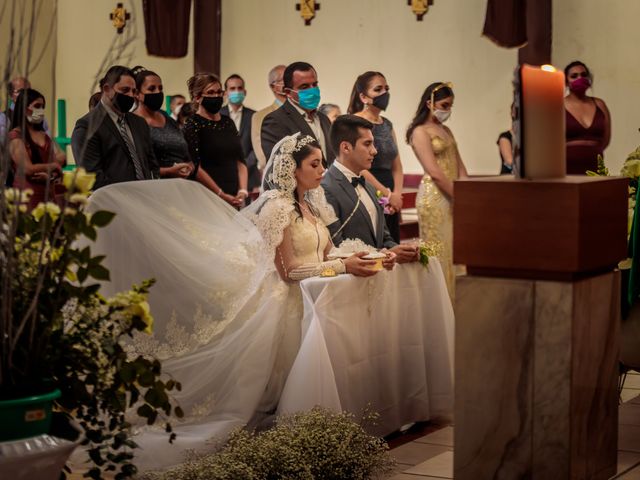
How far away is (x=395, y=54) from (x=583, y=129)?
3.56 meters

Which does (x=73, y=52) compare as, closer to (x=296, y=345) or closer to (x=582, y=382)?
(x=296, y=345)

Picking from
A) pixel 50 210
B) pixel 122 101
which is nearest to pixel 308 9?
pixel 122 101

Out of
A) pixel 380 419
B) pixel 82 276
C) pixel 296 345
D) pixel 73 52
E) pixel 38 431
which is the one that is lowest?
pixel 380 419

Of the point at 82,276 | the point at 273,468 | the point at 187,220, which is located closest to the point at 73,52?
the point at 187,220

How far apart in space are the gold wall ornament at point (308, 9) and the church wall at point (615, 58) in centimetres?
275

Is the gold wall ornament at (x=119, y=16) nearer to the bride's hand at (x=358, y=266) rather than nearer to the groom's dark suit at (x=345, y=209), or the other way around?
the groom's dark suit at (x=345, y=209)

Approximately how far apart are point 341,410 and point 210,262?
809 millimetres

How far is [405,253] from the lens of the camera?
5.27 metres

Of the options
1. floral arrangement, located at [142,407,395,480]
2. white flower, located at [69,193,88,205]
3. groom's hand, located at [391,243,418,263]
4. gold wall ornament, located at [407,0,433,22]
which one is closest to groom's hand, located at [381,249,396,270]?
groom's hand, located at [391,243,418,263]

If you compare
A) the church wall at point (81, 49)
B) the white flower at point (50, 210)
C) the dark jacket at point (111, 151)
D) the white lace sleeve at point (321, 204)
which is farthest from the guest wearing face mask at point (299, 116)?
the church wall at point (81, 49)

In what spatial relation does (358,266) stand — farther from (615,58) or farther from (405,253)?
(615,58)

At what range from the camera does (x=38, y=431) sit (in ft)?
7.22

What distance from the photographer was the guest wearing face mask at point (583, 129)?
7.83 meters

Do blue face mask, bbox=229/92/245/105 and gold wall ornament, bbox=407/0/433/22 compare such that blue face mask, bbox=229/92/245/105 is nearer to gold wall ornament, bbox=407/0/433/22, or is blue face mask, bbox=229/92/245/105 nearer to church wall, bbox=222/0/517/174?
church wall, bbox=222/0/517/174
